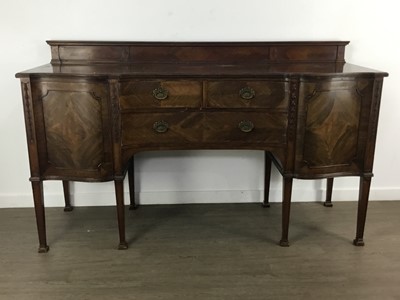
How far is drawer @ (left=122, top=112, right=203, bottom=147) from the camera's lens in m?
1.99

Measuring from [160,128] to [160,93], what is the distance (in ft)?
0.58

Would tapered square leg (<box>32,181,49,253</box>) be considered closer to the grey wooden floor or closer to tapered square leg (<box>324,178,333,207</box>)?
the grey wooden floor

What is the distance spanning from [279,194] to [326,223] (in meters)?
0.39

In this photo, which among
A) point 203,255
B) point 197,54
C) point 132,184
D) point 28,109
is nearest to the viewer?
point 28,109

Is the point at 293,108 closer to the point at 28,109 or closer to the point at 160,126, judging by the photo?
the point at 160,126

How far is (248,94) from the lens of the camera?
197 cm

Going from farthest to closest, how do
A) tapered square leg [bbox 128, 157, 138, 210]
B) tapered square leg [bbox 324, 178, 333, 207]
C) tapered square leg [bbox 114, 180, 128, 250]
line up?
1. tapered square leg [bbox 324, 178, 333, 207]
2. tapered square leg [bbox 128, 157, 138, 210]
3. tapered square leg [bbox 114, 180, 128, 250]

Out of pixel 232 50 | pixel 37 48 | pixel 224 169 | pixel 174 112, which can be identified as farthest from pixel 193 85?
pixel 37 48

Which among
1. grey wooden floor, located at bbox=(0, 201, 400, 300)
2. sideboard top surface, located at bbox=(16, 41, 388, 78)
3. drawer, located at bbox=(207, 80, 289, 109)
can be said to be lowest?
grey wooden floor, located at bbox=(0, 201, 400, 300)

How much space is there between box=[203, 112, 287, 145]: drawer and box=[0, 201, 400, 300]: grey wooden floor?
0.60 metres

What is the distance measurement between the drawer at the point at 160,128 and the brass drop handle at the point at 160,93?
0.09m

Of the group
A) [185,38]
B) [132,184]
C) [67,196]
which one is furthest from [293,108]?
[67,196]

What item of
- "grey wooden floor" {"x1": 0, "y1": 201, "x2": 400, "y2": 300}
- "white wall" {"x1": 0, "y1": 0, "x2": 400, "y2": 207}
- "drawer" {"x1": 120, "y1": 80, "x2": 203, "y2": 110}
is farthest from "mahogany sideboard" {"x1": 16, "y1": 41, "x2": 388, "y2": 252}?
"white wall" {"x1": 0, "y1": 0, "x2": 400, "y2": 207}

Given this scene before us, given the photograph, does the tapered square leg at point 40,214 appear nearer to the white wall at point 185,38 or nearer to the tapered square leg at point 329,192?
the white wall at point 185,38
